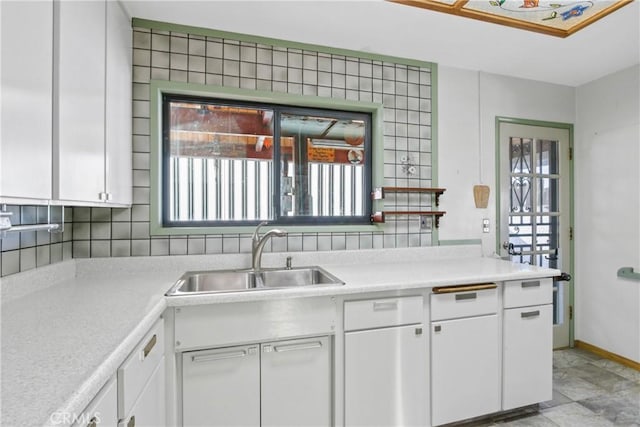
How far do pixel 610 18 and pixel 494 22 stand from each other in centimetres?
68

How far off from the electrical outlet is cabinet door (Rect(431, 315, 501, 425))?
790 millimetres

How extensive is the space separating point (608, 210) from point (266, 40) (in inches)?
120

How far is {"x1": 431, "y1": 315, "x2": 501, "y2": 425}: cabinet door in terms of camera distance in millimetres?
1727

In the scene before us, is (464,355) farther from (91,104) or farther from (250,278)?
(91,104)

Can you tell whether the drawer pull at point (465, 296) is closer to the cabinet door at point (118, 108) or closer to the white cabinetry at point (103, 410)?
the white cabinetry at point (103, 410)

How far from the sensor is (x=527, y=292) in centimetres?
190

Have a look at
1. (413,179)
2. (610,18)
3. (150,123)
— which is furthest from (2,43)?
(610,18)

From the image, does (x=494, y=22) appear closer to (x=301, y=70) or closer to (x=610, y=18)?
(x=610, y=18)

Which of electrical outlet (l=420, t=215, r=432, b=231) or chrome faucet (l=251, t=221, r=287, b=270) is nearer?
chrome faucet (l=251, t=221, r=287, b=270)

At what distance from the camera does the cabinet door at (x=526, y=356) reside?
1.87 metres

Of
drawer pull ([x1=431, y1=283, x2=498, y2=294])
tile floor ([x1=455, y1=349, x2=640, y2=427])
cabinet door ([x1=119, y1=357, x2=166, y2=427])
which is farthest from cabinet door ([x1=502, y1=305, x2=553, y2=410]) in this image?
cabinet door ([x1=119, y1=357, x2=166, y2=427])

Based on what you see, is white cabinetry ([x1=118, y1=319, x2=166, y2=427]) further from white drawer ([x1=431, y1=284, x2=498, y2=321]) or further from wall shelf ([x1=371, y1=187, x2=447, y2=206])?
wall shelf ([x1=371, y1=187, x2=447, y2=206])

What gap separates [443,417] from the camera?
1737 millimetres

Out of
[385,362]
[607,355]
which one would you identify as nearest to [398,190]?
[385,362]
